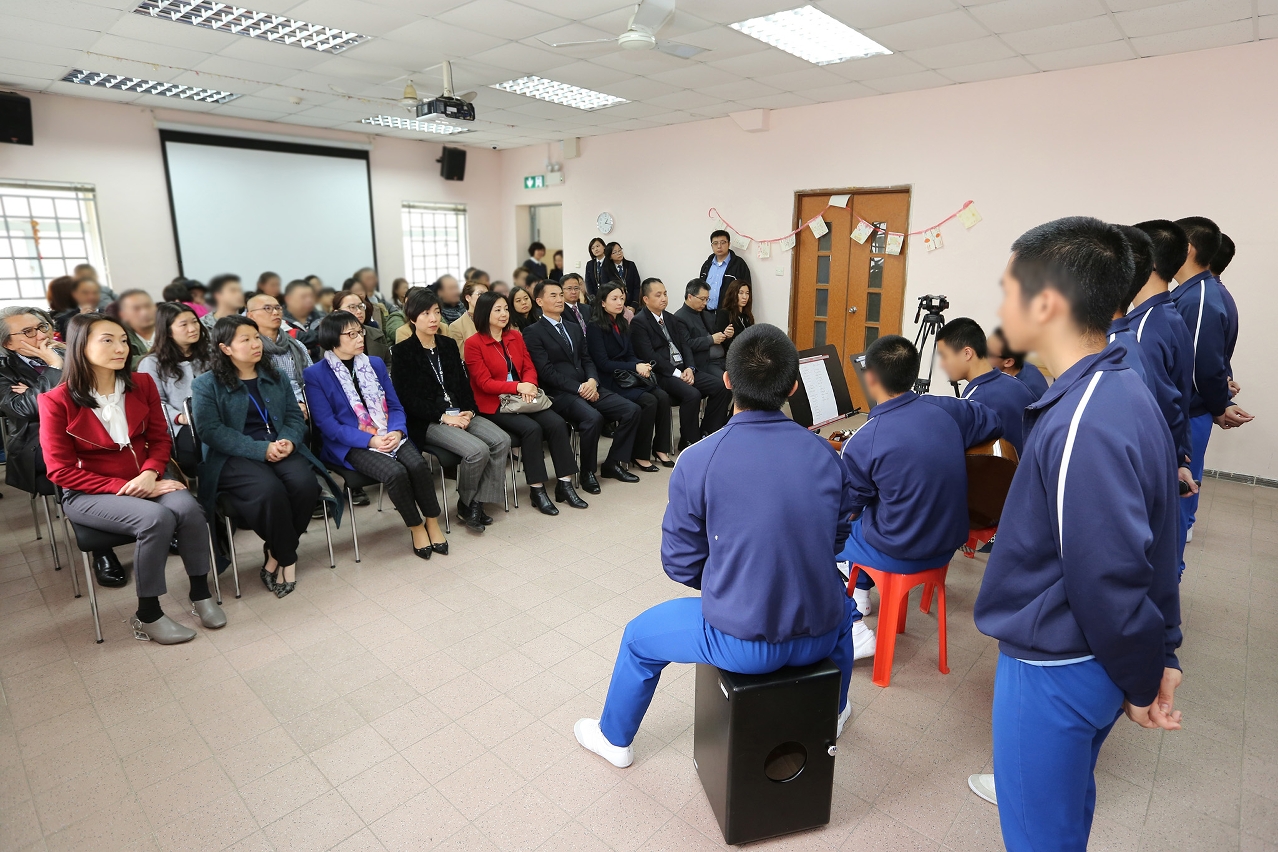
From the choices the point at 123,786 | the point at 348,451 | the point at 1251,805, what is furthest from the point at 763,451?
the point at 348,451

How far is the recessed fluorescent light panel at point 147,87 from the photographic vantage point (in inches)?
226

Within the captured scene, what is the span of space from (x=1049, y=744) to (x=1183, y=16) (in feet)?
15.5

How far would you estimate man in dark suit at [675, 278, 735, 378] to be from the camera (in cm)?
570

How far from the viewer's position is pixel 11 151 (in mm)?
6242

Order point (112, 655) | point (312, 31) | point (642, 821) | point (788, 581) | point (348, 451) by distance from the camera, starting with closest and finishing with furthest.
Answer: point (788, 581) → point (642, 821) → point (112, 655) → point (348, 451) → point (312, 31)

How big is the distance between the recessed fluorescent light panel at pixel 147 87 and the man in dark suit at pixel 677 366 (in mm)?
4639

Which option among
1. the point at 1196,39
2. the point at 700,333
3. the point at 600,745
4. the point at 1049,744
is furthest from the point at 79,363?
the point at 1196,39

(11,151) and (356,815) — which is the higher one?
(11,151)

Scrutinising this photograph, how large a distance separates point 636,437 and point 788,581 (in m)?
3.47

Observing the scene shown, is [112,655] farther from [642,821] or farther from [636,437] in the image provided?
[636,437]

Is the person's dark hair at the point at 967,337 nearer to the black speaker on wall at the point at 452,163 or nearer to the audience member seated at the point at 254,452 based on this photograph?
the audience member seated at the point at 254,452

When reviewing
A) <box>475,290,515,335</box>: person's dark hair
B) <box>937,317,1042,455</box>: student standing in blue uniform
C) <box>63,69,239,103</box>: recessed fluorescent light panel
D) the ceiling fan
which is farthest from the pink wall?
<box>63,69,239,103</box>: recessed fluorescent light panel

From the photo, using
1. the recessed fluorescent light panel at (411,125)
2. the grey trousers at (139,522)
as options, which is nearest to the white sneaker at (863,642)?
the grey trousers at (139,522)

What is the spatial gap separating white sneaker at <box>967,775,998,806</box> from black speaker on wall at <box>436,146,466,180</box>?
30.5ft
